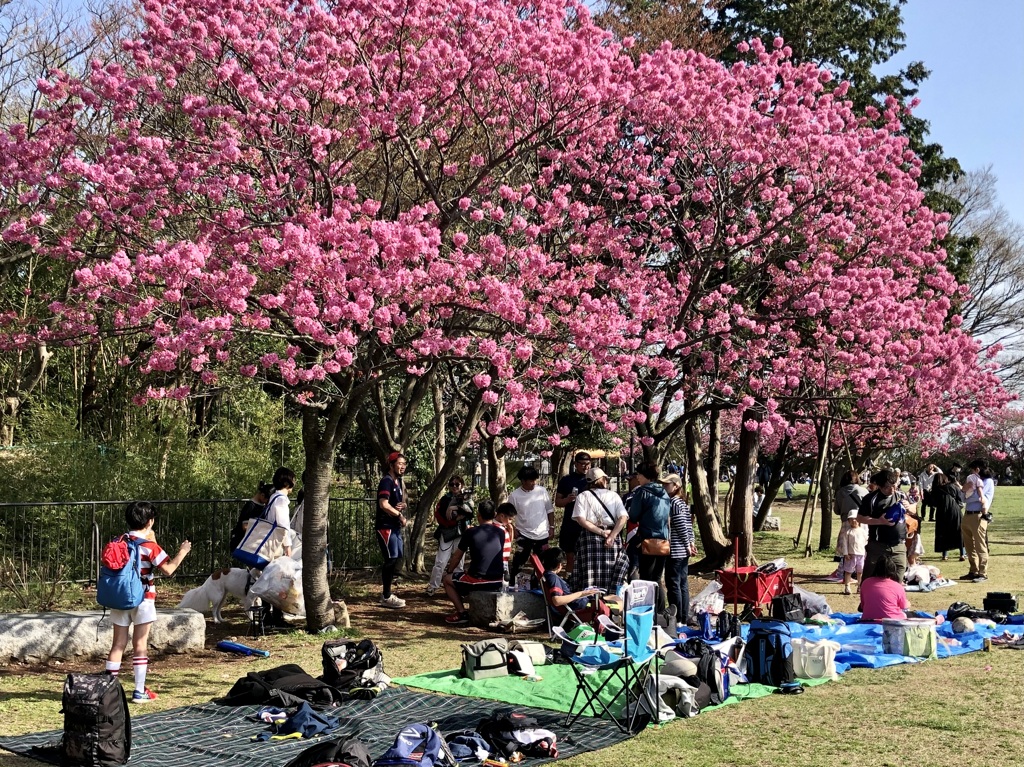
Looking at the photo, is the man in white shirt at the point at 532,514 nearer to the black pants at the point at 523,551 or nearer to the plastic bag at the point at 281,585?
the black pants at the point at 523,551

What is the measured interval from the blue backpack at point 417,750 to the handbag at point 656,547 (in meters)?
4.71

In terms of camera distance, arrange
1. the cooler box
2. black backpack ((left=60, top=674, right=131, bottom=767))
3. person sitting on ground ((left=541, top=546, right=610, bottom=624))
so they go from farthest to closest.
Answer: person sitting on ground ((left=541, top=546, right=610, bottom=624)), the cooler box, black backpack ((left=60, top=674, right=131, bottom=767))

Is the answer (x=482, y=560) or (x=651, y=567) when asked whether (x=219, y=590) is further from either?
(x=651, y=567)

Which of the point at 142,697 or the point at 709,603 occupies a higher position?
the point at 709,603

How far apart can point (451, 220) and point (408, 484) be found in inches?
535

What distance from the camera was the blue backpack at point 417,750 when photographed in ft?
19.5

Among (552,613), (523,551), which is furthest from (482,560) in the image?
(523,551)

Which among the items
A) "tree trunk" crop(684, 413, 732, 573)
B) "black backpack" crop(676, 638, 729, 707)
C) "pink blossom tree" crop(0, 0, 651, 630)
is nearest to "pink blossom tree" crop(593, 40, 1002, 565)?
"tree trunk" crop(684, 413, 732, 573)

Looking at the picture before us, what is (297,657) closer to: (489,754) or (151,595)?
(151,595)

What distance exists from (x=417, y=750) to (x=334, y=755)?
0.57m

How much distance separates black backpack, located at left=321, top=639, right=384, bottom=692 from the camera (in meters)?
8.00

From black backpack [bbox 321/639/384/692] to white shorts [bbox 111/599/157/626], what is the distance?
128cm

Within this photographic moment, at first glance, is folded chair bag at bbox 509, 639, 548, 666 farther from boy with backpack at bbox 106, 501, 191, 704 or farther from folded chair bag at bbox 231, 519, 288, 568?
folded chair bag at bbox 231, 519, 288, 568

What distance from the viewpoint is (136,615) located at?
25.6 ft
